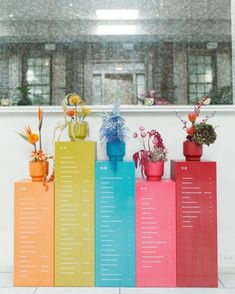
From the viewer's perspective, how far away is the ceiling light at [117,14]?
293 centimetres

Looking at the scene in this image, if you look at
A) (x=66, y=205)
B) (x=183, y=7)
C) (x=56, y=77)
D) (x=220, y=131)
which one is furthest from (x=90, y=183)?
(x=183, y=7)

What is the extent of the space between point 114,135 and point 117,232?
2.11ft

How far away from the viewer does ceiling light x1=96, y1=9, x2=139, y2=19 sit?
293 cm

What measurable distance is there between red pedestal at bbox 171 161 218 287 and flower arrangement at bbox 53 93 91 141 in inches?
27.4

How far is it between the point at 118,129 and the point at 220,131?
89 cm

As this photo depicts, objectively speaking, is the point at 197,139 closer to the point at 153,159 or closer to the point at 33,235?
the point at 153,159

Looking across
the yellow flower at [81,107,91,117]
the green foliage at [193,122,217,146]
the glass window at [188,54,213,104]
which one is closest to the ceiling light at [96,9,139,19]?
the glass window at [188,54,213,104]

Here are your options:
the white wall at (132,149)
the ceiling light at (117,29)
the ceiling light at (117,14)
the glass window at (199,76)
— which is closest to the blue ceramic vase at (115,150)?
the white wall at (132,149)

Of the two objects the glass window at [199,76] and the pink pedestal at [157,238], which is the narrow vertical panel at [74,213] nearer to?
the pink pedestal at [157,238]

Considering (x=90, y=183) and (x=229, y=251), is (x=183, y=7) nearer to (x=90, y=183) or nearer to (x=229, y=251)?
(x=90, y=183)

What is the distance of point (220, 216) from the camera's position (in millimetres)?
2889

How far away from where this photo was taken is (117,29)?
294cm

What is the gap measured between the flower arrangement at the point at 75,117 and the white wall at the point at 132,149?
0.51 ft

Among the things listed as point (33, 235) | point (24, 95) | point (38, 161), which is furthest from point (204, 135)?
point (24, 95)
